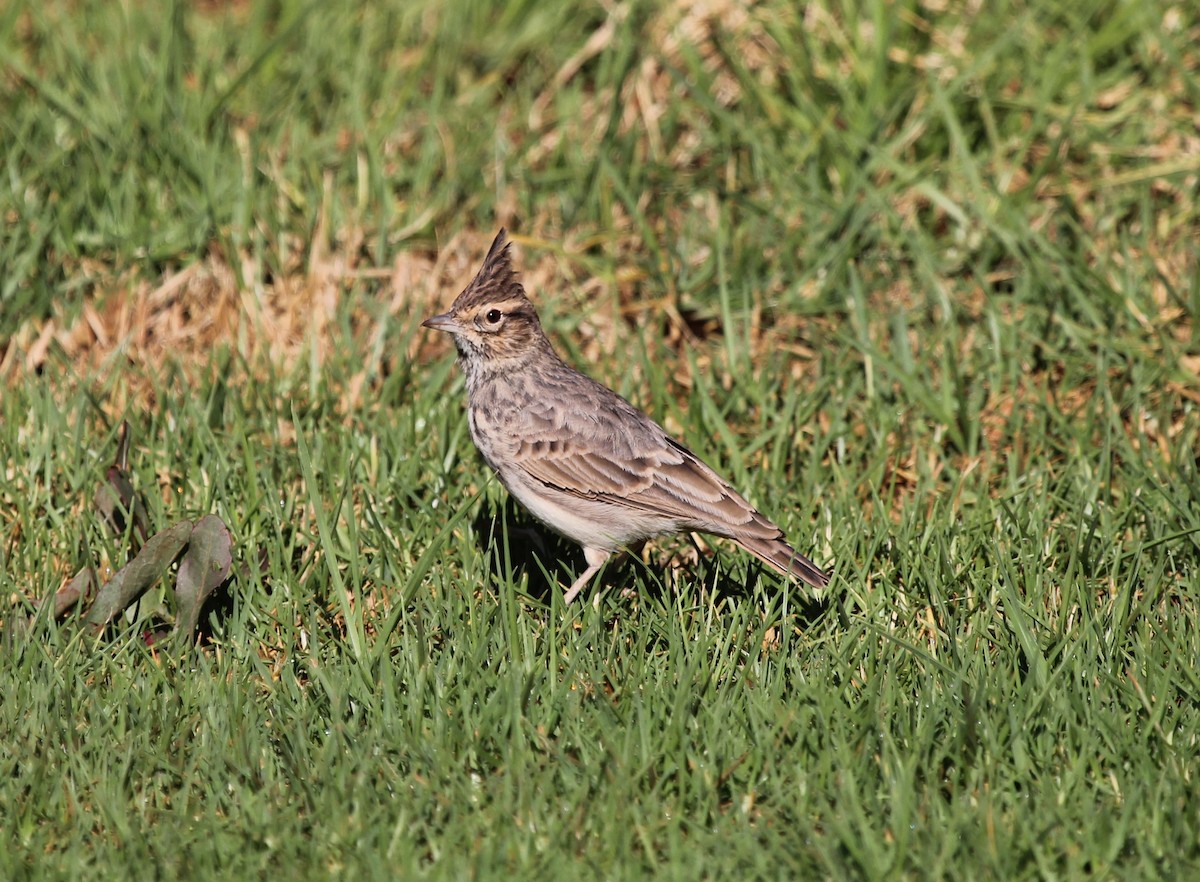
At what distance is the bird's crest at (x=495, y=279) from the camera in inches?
241

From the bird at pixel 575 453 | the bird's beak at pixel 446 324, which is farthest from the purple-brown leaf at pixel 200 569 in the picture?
the bird's beak at pixel 446 324

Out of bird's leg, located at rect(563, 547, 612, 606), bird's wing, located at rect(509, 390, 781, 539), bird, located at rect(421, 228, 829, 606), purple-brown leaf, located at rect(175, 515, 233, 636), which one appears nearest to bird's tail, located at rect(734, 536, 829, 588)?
bird, located at rect(421, 228, 829, 606)

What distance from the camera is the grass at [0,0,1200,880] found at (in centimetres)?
445

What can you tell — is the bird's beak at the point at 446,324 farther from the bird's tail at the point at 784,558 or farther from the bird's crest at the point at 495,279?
the bird's tail at the point at 784,558

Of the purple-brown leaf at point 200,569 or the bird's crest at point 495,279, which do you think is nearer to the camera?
the purple-brown leaf at point 200,569

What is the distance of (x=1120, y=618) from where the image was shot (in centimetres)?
526

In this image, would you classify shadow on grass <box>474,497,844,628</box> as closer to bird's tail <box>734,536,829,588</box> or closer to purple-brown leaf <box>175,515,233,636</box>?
bird's tail <box>734,536,829,588</box>

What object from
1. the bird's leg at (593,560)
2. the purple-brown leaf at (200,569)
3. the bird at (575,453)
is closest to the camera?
the purple-brown leaf at (200,569)

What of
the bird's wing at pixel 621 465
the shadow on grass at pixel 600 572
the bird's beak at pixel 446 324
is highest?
the bird's beak at pixel 446 324

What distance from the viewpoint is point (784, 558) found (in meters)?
5.50

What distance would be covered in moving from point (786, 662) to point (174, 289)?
13.9 feet

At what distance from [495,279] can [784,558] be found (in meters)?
1.71

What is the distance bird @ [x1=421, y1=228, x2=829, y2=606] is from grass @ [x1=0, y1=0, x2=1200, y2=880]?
0.25m

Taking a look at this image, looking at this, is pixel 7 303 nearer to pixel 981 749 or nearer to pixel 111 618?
pixel 111 618
